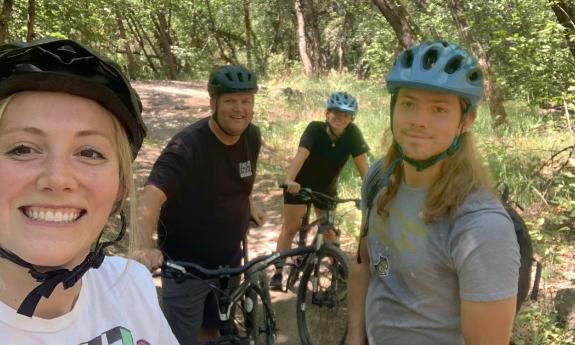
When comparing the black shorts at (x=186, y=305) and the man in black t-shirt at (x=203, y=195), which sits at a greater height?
the man in black t-shirt at (x=203, y=195)

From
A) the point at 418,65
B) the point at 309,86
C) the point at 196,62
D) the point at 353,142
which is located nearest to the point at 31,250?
the point at 418,65

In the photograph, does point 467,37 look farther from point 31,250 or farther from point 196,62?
point 196,62

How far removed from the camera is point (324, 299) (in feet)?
14.4

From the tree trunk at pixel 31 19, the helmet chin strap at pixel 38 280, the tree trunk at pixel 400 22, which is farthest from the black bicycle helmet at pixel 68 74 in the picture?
the tree trunk at pixel 400 22

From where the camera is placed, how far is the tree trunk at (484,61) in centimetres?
826

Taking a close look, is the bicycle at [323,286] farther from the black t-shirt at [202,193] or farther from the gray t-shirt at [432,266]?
the gray t-shirt at [432,266]

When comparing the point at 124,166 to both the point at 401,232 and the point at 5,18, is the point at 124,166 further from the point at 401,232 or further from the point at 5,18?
the point at 5,18

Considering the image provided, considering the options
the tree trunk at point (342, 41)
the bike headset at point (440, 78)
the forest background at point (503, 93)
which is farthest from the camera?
the tree trunk at point (342, 41)

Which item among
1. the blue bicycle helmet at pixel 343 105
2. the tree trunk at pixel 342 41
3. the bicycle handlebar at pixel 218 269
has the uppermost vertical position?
the tree trunk at pixel 342 41

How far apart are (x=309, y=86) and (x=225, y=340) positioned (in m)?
14.3

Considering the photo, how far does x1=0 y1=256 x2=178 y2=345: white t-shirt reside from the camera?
109 cm

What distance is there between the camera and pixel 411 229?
1767mm

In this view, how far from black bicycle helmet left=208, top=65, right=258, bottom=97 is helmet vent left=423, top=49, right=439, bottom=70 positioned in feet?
5.14

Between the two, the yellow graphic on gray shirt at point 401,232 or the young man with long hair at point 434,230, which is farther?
the yellow graphic on gray shirt at point 401,232
